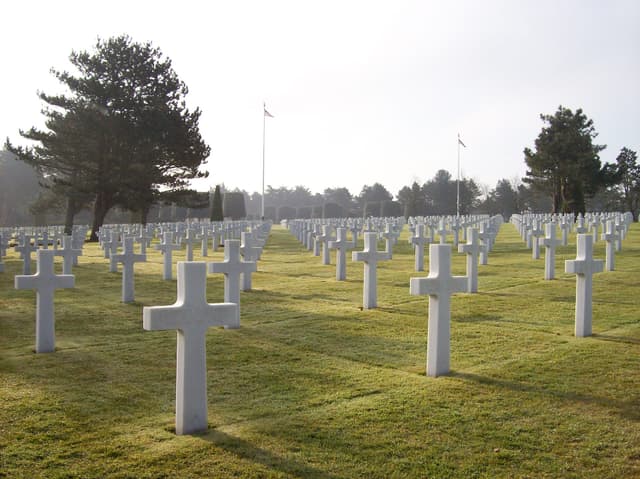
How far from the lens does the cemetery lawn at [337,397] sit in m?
3.72

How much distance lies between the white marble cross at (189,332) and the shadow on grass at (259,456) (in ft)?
0.54

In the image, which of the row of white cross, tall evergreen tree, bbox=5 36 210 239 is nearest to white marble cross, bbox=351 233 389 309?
the row of white cross

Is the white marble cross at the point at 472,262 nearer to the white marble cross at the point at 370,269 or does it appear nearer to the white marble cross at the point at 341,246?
the white marble cross at the point at 370,269

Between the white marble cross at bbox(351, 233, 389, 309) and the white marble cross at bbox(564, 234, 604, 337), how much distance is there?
2.91m

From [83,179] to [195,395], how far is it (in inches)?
1270

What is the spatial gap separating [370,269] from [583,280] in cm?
308

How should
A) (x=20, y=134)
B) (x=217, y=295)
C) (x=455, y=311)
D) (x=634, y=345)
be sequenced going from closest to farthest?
1. (x=634, y=345)
2. (x=455, y=311)
3. (x=217, y=295)
4. (x=20, y=134)

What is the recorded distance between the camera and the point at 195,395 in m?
4.09

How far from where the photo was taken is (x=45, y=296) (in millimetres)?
6574

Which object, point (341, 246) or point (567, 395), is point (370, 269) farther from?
point (567, 395)

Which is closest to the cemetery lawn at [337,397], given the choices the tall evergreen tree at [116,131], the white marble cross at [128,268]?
the white marble cross at [128,268]

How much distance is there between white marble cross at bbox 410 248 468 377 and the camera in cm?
543

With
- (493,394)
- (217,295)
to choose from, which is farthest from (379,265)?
(493,394)

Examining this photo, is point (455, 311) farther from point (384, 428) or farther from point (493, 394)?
point (384, 428)
